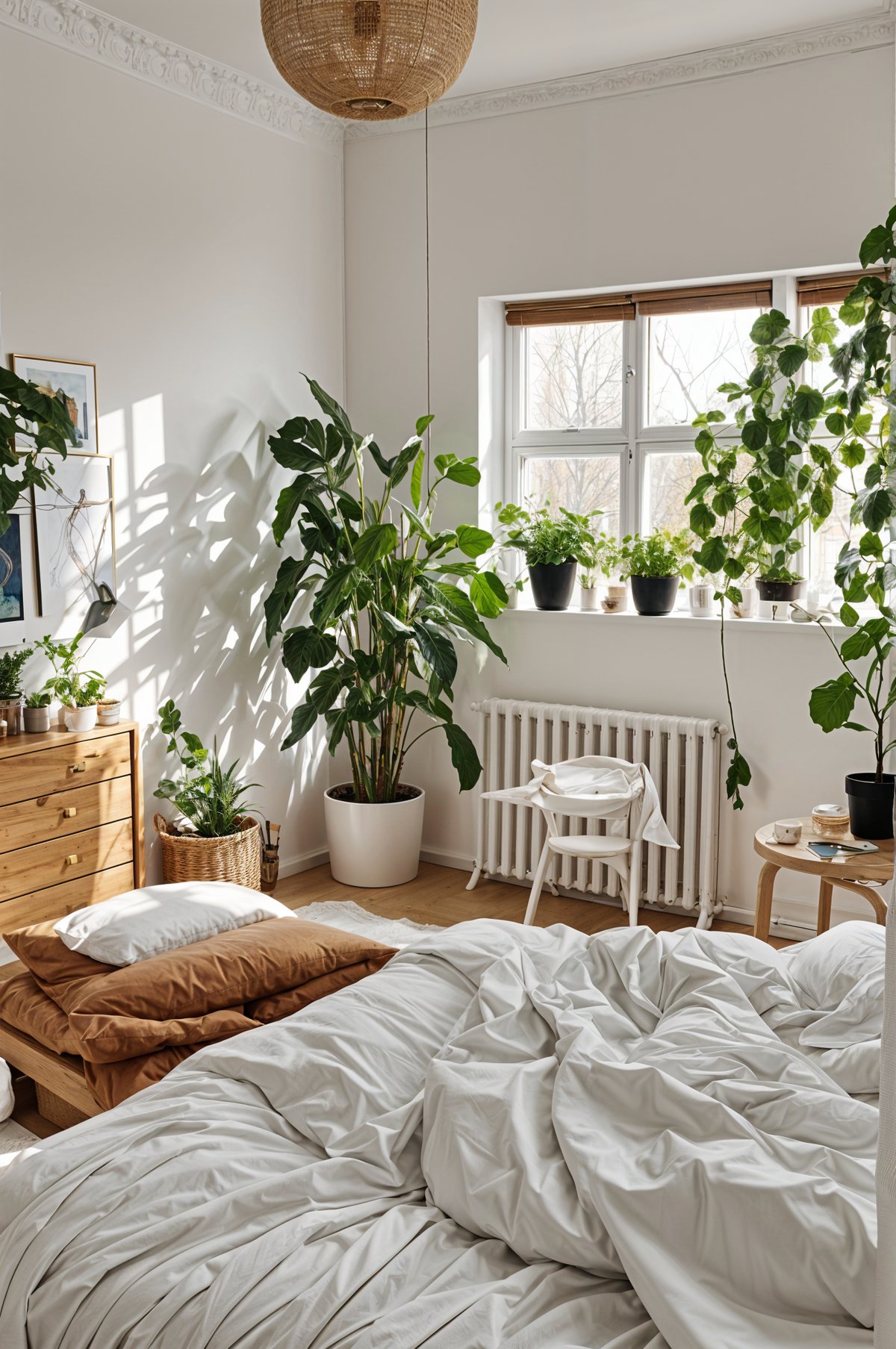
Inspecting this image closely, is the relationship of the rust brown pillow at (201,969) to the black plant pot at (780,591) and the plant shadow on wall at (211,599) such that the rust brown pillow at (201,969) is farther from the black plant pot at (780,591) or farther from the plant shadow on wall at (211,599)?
the black plant pot at (780,591)

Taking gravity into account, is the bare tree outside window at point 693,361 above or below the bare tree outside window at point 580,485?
above

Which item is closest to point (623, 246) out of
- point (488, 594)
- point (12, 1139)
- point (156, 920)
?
point (488, 594)

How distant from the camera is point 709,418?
3920 millimetres

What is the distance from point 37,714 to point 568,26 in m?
2.81

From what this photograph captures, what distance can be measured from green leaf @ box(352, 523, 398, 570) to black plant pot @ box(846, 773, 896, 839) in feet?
5.84

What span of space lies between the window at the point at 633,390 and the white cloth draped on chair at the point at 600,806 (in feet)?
3.47

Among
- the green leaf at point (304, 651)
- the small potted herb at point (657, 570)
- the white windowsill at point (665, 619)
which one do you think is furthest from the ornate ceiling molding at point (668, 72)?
the green leaf at point (304, 651)

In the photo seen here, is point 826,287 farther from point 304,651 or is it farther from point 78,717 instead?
point 78,717

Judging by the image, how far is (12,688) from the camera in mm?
3529

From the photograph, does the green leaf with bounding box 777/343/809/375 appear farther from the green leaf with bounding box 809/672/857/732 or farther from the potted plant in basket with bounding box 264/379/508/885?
the potted plant in basket with bounding box 264/379/508/885

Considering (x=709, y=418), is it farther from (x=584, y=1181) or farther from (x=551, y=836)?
(x=584, y=1181)

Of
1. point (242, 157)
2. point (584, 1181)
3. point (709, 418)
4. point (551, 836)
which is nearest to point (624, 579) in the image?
point (709, 418)

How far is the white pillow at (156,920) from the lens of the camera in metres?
2.70

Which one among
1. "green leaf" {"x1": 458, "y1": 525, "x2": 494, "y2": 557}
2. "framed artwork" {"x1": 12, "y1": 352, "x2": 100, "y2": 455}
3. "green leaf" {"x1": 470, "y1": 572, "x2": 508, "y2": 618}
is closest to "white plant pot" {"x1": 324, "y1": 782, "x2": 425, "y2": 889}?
"green leaf" {"x1": 470, "y1": 572, "x2": 508, "y2": 618}
